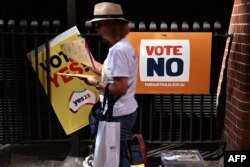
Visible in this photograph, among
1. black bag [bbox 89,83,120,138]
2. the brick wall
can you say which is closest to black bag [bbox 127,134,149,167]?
black bag [bbox 89,83,120,138]

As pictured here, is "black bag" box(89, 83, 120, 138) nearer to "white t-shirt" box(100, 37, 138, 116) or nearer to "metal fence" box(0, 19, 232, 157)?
"white t-shirt" box(100, 37, 138, 116)

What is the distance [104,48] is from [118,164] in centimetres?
211

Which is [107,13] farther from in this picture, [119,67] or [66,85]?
[66,85]

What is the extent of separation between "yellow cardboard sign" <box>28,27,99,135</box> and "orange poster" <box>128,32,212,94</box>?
0.59m

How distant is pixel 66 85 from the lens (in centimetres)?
459

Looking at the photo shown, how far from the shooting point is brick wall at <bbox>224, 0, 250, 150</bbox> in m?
4.27

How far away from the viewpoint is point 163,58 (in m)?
4.52

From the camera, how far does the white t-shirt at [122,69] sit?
3059 millimetres

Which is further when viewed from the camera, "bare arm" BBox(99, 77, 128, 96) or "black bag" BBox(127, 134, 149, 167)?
"black bag" BBox(127, 134, 149, 167)

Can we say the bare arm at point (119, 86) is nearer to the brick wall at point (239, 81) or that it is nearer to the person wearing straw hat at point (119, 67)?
the person wearing straw hat at point (119, 67)

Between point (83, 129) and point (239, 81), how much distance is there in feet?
6.50

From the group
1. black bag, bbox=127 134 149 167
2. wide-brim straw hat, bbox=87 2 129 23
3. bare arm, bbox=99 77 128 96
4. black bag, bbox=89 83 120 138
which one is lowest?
black bag, bbox=127 134 149 167

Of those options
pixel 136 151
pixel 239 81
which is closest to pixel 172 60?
pixel 239 81

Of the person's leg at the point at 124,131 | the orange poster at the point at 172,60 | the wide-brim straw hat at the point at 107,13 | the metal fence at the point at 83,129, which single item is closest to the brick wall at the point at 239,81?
the metal fence at the point at 83,129
